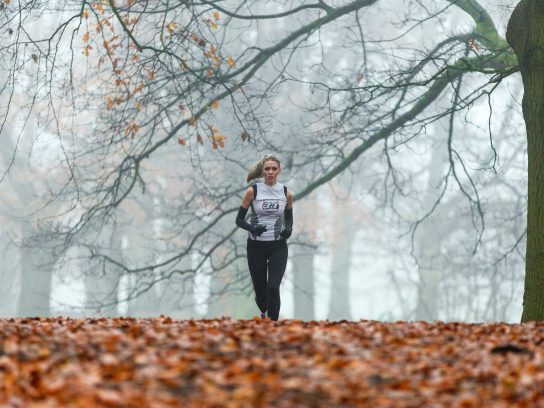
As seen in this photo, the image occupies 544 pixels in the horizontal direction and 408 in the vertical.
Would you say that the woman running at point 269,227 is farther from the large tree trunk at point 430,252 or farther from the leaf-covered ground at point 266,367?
the large tree trunk at point 430,252

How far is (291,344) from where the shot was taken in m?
6.67

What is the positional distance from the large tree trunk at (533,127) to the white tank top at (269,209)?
2727 millimetres

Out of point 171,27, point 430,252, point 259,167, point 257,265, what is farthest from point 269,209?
point 430,252

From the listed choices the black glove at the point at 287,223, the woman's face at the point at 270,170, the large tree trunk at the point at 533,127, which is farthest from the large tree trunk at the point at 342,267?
the woman's face at the point at 270,170

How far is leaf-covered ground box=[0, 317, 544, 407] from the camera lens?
5168 millimetres

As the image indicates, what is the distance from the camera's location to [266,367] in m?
5.85

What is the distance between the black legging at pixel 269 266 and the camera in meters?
9.64

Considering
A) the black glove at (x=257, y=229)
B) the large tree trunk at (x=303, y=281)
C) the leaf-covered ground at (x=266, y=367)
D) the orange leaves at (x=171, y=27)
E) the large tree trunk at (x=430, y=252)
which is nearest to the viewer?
the leaf-covered ground at (x=266, y=367)

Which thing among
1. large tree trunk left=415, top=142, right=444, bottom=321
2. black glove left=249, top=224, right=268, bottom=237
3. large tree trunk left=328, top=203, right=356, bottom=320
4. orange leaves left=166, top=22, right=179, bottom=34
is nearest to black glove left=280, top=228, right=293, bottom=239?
black glove left=249, top=224, right=268, bottom=237

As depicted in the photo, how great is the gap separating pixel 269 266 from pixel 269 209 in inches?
22.3

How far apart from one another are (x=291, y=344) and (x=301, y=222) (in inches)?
1061

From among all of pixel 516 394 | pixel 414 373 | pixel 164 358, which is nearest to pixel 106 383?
pixel 164 358

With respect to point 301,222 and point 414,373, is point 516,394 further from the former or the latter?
point 301,222

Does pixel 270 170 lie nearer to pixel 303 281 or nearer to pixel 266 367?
pixel 266 367
